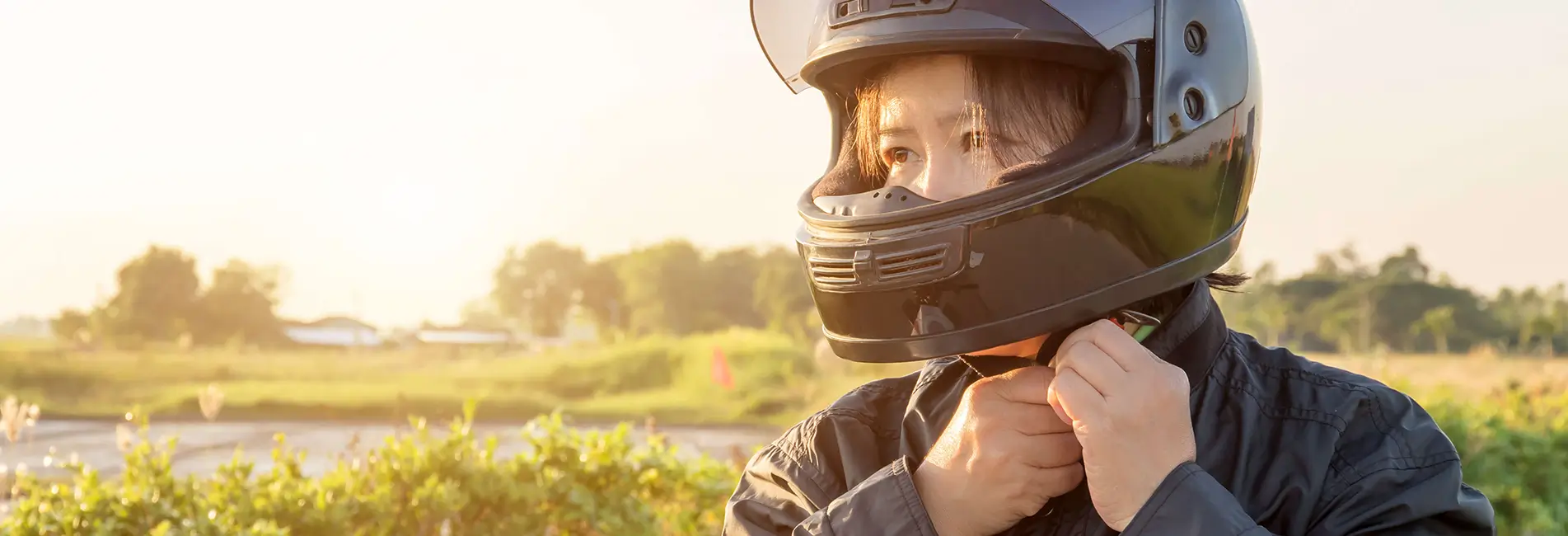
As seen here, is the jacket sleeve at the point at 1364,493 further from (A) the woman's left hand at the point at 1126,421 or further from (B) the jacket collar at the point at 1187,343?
(B) the jacket collar at the point at 1187,343

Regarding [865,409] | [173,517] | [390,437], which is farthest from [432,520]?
[865,409]

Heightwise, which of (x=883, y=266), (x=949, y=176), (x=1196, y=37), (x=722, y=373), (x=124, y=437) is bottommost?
(x=722, y=373)

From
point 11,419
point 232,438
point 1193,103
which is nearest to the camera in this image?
point 1193,103

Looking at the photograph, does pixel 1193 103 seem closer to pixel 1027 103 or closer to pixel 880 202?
pixel 1027 103

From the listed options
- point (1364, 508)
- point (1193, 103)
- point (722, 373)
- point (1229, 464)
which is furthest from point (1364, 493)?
point (722, 373)

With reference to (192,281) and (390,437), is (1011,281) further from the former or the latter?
(192,281)

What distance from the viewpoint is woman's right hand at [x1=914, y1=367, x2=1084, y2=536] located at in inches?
52.9

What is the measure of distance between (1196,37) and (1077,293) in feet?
1.28

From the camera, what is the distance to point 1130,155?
1.38 metres

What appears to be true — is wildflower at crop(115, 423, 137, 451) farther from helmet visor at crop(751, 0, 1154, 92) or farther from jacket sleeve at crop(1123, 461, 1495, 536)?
jacket sleeve at crop(1123, 461, 1495, 536)

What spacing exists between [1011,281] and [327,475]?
276 centimetres

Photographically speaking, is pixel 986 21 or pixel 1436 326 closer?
pixel 986 21

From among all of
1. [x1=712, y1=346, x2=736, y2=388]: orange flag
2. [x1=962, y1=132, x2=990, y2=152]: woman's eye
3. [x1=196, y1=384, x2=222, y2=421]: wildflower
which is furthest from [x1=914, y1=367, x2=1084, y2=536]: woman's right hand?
[x1=712, y1=346, x2=736, y2=388]: orange flag

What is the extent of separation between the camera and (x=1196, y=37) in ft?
4.83
